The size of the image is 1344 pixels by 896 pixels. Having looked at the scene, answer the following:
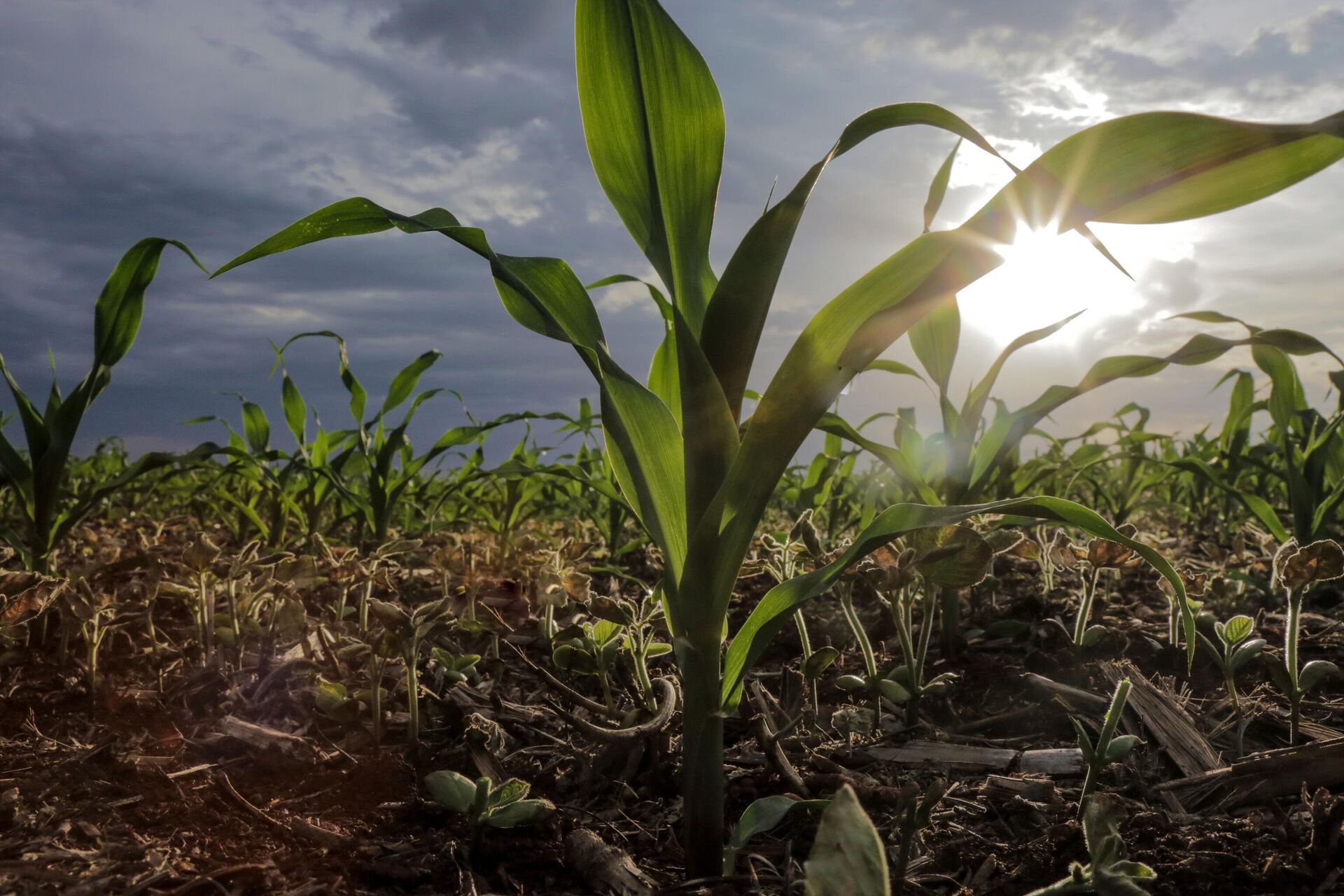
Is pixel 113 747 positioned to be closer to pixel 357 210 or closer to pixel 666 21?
pixel 357 210

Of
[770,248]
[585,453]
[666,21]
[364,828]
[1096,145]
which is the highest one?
[666,21]

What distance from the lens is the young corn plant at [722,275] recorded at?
992 millimetres

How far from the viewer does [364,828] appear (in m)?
1.19

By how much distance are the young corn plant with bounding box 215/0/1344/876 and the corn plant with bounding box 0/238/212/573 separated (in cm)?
143

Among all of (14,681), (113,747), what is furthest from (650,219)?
(14,681)

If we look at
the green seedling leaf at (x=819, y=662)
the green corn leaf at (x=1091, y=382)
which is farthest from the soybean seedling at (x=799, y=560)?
the green corn leaf at (x=1091, y=382)

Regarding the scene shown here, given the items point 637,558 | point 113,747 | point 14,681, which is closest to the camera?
point 113,747

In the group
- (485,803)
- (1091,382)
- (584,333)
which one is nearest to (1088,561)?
(1091,382)

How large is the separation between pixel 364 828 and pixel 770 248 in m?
0.99

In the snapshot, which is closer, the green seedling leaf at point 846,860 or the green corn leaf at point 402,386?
the green seedling leaf at point 846,860

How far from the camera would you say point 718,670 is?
108 centimetres

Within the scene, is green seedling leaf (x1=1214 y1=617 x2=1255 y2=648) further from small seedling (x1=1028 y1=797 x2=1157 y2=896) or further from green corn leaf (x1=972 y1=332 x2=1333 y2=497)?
small seedling (x1=1028 y1=797 x2=1157 y2=896)

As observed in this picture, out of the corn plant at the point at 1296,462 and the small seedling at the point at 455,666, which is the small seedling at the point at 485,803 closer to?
the small seedling at the point at 455,666

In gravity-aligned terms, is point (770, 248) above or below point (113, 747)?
above
